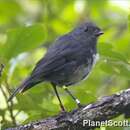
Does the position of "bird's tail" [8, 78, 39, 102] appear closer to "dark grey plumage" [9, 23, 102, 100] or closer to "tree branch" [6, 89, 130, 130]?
"dark grey plumage" [9, 23, 102, 100]

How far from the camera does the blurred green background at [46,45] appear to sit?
4.36 metres

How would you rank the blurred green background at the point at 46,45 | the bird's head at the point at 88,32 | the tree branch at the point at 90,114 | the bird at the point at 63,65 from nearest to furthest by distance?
the tree branch at the point at 90,114, the blurred green background at the point at 46,45, the bird at the point at 63,65, the bird's head at the point at 88,32

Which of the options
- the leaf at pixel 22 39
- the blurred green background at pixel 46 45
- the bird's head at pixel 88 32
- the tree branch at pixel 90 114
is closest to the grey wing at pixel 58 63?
the blurred green background at pixel 46 45

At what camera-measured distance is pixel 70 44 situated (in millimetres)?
5051

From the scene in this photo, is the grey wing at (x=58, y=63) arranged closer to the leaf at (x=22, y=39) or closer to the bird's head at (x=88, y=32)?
the leaf at (x=22, y=39)

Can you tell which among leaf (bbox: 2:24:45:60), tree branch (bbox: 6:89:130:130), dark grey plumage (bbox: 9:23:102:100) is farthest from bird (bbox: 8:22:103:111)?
tree branch (bbox: 6:89:130:130)

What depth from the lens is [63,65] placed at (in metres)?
4.79

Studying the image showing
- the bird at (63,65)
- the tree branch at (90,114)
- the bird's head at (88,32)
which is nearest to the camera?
the tree branch at (90,114)

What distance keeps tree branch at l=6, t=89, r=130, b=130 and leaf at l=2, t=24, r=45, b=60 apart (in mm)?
768

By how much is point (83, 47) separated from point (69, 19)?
1.28 meters

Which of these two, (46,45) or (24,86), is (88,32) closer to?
(46,45)

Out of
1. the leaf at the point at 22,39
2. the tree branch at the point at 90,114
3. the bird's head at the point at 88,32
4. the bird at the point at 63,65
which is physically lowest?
the tree branch at the point at 90,114

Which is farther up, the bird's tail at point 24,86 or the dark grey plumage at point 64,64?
the dark grey plumage at point 64,64

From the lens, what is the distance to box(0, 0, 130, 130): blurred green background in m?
4.36
